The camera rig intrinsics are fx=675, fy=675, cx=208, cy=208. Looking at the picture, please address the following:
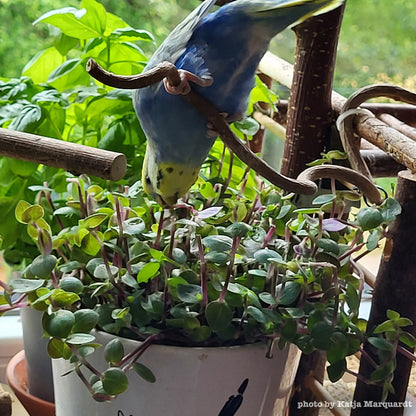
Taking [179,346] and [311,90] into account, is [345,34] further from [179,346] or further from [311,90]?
[179,346]

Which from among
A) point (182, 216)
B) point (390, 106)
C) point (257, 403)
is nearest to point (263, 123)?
point (390, 106)

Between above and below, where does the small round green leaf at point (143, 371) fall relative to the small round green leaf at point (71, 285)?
below

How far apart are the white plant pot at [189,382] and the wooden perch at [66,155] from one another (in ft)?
0.52

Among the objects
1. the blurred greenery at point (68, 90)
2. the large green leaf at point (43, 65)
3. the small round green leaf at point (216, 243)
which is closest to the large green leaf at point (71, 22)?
the blurred greenery at point (68, 90)

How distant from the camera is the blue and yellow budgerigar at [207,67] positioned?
1.29 feet

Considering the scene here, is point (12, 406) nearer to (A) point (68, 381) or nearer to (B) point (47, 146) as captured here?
(A) point (68, 381)

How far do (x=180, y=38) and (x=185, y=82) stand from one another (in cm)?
5

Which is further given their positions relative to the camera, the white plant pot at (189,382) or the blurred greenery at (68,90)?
the blurred greenery at (68,90)

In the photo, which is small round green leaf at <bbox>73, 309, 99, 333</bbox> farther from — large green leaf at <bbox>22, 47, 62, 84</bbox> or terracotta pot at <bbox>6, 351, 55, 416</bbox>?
large green leaf at <bbox>22, 47, 62, 84</bbox>

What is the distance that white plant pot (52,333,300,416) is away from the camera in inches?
19.6

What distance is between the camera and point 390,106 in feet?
2.47

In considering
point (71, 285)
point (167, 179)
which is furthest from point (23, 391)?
point (167, 179)

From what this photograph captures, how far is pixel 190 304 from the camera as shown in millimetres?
519

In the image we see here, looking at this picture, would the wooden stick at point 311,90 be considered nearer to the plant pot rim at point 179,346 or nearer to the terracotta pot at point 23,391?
the plant pot rim at point 179,346
